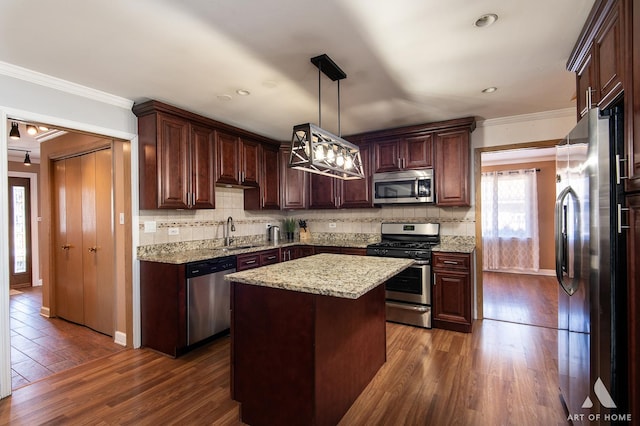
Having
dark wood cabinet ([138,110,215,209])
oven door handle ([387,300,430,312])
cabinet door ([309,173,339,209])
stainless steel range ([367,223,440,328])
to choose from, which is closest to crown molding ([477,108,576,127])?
stainless steel range ([367,223,440,328])

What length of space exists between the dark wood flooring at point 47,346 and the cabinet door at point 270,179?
7.98 ft

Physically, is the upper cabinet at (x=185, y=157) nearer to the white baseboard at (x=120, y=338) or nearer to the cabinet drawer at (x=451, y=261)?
the white baseboard at (x=120, y=338)

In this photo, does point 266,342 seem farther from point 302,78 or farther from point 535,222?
point 535,222

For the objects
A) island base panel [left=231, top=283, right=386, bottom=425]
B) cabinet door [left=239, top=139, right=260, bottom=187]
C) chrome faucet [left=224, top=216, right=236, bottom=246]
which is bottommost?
island base panel [left=231, top=283, right=386, bottom=425]

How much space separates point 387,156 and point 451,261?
1.56m

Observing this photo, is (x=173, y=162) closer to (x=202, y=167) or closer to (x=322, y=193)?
(x=202, y=167)

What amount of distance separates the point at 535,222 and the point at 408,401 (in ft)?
18.2

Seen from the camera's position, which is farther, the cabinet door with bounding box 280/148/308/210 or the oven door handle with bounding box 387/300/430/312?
the cabinet door with bounding box 280/148/308/210

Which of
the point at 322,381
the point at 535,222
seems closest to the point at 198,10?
the point at 322,381

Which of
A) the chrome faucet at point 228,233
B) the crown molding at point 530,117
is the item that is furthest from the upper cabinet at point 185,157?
the crown molding at point 530,117

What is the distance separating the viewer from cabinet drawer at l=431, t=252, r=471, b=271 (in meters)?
3.35

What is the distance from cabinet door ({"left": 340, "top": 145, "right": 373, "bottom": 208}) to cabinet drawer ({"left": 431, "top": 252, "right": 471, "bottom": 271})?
1.17m

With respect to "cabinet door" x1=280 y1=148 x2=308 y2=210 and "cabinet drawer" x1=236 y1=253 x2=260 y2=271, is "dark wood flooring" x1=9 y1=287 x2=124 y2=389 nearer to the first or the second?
"cabinet drawer" x1=236 y1=253 x2=260 y2=271

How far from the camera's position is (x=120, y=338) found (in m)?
3.22
